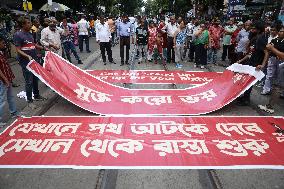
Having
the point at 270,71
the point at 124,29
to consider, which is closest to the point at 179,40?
the point at 124,29

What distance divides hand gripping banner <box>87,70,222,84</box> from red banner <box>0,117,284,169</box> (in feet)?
12.3

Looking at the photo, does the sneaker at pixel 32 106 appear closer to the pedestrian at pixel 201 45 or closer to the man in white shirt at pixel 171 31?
the pedestrian at pixel 201 45

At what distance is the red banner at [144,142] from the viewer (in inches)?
182

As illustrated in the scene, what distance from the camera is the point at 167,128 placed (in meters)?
5.85

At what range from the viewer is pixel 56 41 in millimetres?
9805

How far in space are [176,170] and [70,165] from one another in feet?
4.92

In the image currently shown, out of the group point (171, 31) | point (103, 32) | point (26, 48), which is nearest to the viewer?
point (26, 48)

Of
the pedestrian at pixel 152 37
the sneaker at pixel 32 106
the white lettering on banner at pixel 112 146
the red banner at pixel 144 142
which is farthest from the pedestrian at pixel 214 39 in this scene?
the white lettering on banner at pixel 112 146

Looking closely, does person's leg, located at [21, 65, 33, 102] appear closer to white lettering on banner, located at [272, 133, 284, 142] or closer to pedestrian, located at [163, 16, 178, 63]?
white lettering on banner, located at [272, 133, 284, 142]

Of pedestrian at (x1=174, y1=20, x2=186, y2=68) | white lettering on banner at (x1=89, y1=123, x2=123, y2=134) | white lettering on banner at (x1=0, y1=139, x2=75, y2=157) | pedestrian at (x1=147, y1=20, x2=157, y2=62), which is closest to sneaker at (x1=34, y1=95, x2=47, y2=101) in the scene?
white lettering on banner at (x1=89, y1=123, x2=123, y2=134)

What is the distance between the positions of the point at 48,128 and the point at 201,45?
8.70 m

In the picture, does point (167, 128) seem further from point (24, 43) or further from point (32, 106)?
point (24, 43)

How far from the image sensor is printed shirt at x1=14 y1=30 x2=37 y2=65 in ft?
23.5

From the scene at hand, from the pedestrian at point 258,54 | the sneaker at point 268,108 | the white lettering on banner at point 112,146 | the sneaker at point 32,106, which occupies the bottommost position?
the white lettering on banner at point 112,146
